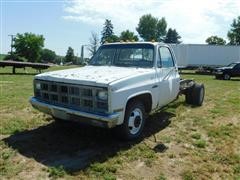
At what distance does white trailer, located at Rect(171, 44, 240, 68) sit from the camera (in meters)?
36.8

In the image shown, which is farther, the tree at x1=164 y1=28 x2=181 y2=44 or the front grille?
the tree at x1=164 y1=28 x2=181 y2=44

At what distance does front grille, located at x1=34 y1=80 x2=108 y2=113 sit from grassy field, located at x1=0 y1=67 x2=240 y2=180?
70 centimetres

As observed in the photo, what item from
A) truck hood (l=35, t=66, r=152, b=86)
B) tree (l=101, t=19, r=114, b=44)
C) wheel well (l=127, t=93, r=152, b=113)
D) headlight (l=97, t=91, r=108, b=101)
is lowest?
wheel well (l=127, t=93, r=152, b=113)

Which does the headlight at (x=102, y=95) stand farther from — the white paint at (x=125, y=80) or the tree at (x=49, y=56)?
the tree at (x=49, y=56)

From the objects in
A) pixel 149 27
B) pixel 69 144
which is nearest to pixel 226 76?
pixel 69 144

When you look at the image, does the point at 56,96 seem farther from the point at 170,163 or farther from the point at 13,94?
the point at 13,94

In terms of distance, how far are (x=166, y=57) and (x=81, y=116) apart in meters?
2.87

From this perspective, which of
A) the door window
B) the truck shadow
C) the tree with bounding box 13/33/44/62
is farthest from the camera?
the tree with bounding box 13/33/44/62

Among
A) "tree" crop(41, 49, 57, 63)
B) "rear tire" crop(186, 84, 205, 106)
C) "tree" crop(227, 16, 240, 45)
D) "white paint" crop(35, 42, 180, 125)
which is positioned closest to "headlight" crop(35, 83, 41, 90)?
"white paint" crop(35, 42, 180, 125)

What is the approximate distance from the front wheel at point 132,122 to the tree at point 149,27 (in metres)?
97.3

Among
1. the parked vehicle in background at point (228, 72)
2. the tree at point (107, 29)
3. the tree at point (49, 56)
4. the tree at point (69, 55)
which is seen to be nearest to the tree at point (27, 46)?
the tree at point (69, 55)

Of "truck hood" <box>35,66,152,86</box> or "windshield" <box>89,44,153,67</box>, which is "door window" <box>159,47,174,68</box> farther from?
"truck hood" <box>35,66,152,86</box>

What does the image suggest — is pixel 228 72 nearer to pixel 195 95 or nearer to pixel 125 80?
pixel 195 95

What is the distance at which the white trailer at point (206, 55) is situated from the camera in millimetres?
36812
